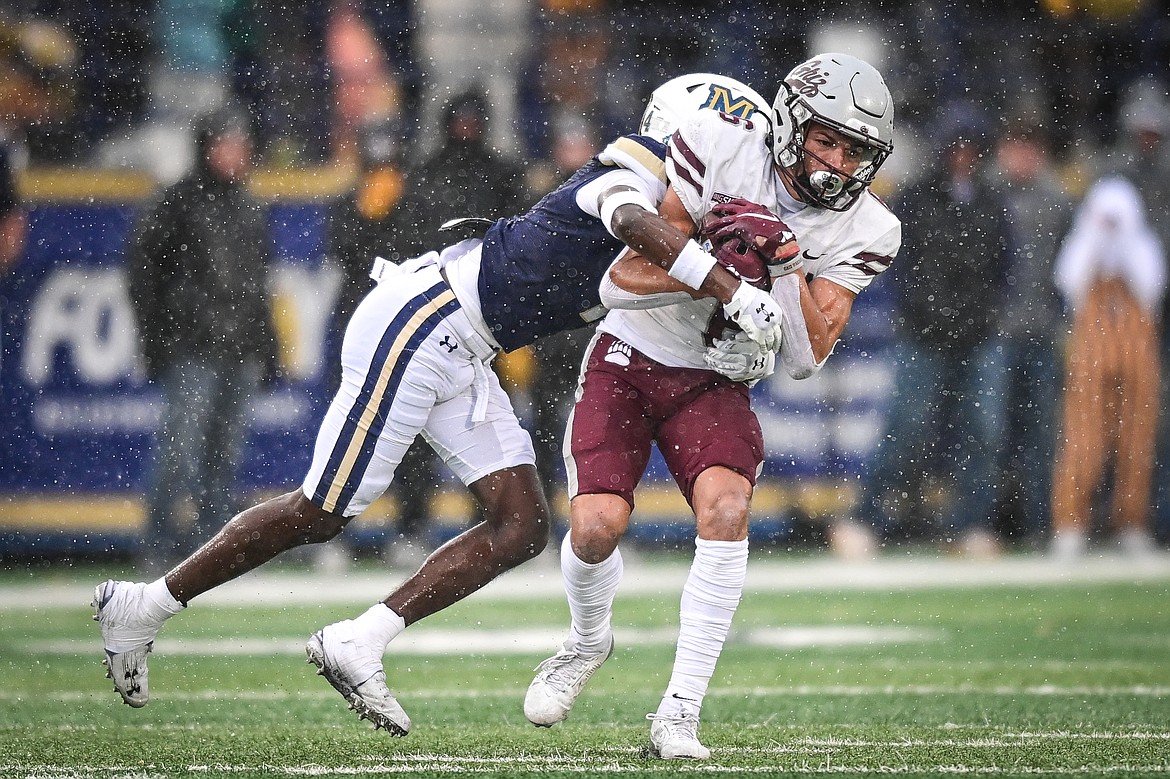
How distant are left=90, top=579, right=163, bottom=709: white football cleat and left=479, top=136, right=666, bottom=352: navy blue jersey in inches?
45.1

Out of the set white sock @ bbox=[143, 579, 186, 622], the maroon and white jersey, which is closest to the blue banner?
white sock @ bbox=[143, 579, 186, 622]

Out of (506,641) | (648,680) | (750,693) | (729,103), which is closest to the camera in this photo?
(729,103)

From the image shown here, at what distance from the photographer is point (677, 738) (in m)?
4.11

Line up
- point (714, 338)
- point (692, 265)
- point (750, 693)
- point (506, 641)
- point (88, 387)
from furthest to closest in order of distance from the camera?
1. point (88, 387)
2. point (506, 641)
3. point (750, 693)
4. point (714, 338)
5. point (692, 265)

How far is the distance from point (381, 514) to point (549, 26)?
2.60m

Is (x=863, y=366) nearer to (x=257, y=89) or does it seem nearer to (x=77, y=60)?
(x=257, y=89)

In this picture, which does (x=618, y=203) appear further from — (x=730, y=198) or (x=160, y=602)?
(x=160, y=602)

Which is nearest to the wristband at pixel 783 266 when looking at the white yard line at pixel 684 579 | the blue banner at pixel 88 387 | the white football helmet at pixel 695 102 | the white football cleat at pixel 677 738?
the white football helmet at pixel 695 102

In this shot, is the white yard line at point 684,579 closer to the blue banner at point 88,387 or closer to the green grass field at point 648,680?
the green grass field at point 648,680

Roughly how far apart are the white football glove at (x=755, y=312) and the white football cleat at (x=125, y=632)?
171cm

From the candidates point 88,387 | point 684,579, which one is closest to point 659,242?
point 684,579

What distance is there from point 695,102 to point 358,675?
1.62 meters

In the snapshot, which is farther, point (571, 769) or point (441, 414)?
point (441, 414)

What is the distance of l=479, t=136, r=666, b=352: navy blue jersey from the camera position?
4.55 m
